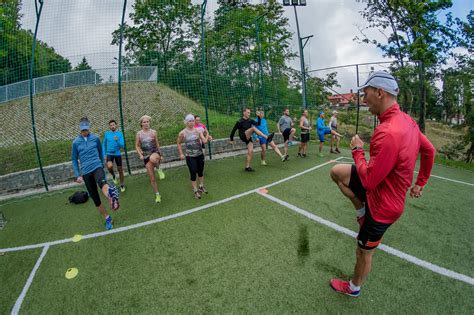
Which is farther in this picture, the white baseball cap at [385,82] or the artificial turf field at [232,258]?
the artificial turf field at [232,258]

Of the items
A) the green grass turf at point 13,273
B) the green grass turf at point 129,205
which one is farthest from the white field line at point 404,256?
the green grass turf at point 13,273

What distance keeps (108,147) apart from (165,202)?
2.43m

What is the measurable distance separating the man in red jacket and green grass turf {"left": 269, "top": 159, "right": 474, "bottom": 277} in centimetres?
180

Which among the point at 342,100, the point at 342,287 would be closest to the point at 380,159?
the point at 342,287

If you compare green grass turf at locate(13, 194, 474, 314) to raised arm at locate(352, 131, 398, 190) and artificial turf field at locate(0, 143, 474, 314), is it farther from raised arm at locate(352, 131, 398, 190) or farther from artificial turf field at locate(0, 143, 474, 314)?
raised arm at locate(352, 131, 398, 190)

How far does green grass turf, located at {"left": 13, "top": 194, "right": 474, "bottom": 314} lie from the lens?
2.64m

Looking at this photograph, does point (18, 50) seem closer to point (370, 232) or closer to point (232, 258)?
point (232, 258)

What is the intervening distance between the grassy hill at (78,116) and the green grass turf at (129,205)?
3.04 metres

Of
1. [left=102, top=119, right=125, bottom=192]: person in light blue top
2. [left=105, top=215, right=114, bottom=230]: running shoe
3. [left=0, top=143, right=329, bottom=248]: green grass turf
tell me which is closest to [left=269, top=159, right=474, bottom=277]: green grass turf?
[left=0, top=143, right=329, bottom=248]: green grass turf

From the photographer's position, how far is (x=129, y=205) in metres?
5.60

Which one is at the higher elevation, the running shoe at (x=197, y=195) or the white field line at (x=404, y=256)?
the running shoe at (x=197, y=195)

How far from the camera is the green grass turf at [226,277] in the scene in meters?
2.64

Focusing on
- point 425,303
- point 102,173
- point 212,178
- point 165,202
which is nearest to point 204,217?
point 165,202

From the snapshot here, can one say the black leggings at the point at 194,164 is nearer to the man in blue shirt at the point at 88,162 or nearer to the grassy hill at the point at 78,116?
the man in blue shirt at the point at 88,162
